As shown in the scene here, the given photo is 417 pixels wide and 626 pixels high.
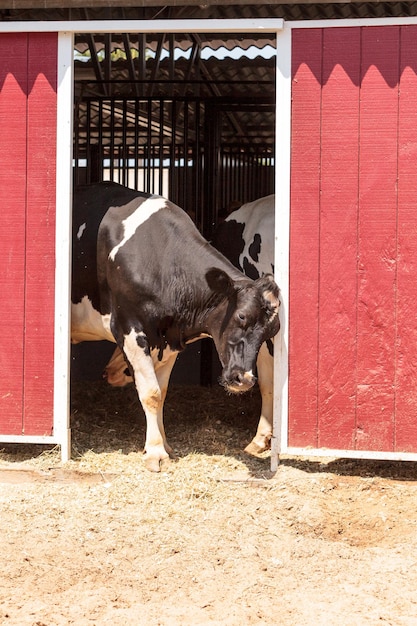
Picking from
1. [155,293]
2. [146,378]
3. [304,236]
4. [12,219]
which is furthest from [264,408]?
[12,219]

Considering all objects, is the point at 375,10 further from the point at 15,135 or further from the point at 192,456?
the point at 192,456

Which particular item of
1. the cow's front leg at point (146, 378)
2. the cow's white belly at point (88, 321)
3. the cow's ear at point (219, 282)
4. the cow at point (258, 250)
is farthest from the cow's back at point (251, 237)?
the cow's front leg at point (146, 378)

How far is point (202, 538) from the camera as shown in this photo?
4.96 meters

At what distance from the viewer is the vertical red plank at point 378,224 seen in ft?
19.7

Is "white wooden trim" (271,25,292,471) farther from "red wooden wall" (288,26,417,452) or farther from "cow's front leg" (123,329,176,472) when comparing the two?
"cow's front leg" (123,329,176,472)

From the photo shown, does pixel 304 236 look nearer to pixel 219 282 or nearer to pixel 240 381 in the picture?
pixel 219 282

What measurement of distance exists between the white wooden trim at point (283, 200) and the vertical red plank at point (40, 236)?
1.49 meters

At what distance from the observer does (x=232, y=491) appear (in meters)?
5.78

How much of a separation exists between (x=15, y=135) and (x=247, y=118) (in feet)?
21.5

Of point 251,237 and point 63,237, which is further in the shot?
point 251,237

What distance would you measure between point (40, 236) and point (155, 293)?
2.90ft

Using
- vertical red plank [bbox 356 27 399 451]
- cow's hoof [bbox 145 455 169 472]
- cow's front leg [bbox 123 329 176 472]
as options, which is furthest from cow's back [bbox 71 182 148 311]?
vertical red plank [bbox 356 27 399 451]

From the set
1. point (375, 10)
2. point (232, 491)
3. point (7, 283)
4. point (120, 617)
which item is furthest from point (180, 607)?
point (375, 10)

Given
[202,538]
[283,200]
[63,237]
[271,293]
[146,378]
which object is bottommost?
[202,538]
